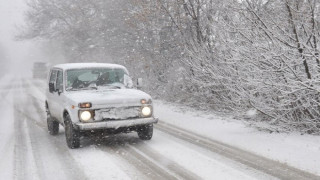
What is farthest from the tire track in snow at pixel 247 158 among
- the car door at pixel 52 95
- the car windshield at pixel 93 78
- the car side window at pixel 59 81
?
the car door at pixel 52 95

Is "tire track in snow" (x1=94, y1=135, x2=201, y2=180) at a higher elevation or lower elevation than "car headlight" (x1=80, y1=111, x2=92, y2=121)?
lower

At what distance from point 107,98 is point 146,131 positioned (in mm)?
1325

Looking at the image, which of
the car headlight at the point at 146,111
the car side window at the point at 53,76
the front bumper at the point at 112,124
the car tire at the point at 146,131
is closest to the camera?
the front bumper at the point at 112,124

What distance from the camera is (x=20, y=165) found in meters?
6.66

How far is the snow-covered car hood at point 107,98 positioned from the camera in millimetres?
7588

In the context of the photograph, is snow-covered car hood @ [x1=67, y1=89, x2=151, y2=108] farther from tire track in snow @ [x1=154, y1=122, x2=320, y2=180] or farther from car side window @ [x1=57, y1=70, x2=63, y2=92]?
tire track in snow @ [x1=154, y1=122, x2=320, y2=180]

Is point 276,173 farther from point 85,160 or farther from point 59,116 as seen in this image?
point 59,116

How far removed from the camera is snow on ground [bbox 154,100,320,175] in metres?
6.38

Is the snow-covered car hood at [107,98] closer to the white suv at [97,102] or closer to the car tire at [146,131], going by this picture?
the white suv at [97,102]

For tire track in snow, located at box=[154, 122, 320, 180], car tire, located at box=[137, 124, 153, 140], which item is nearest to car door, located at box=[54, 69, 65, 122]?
car tire, located at box=[137, 124, 153, 140]

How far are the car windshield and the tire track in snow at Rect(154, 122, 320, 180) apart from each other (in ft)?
6.18

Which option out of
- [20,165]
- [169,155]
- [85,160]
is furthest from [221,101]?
[20,165]

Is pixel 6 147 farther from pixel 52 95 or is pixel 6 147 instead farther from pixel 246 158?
pixel 246 158

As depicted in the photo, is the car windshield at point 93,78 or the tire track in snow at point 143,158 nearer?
the tire track in snow at point 143,158
